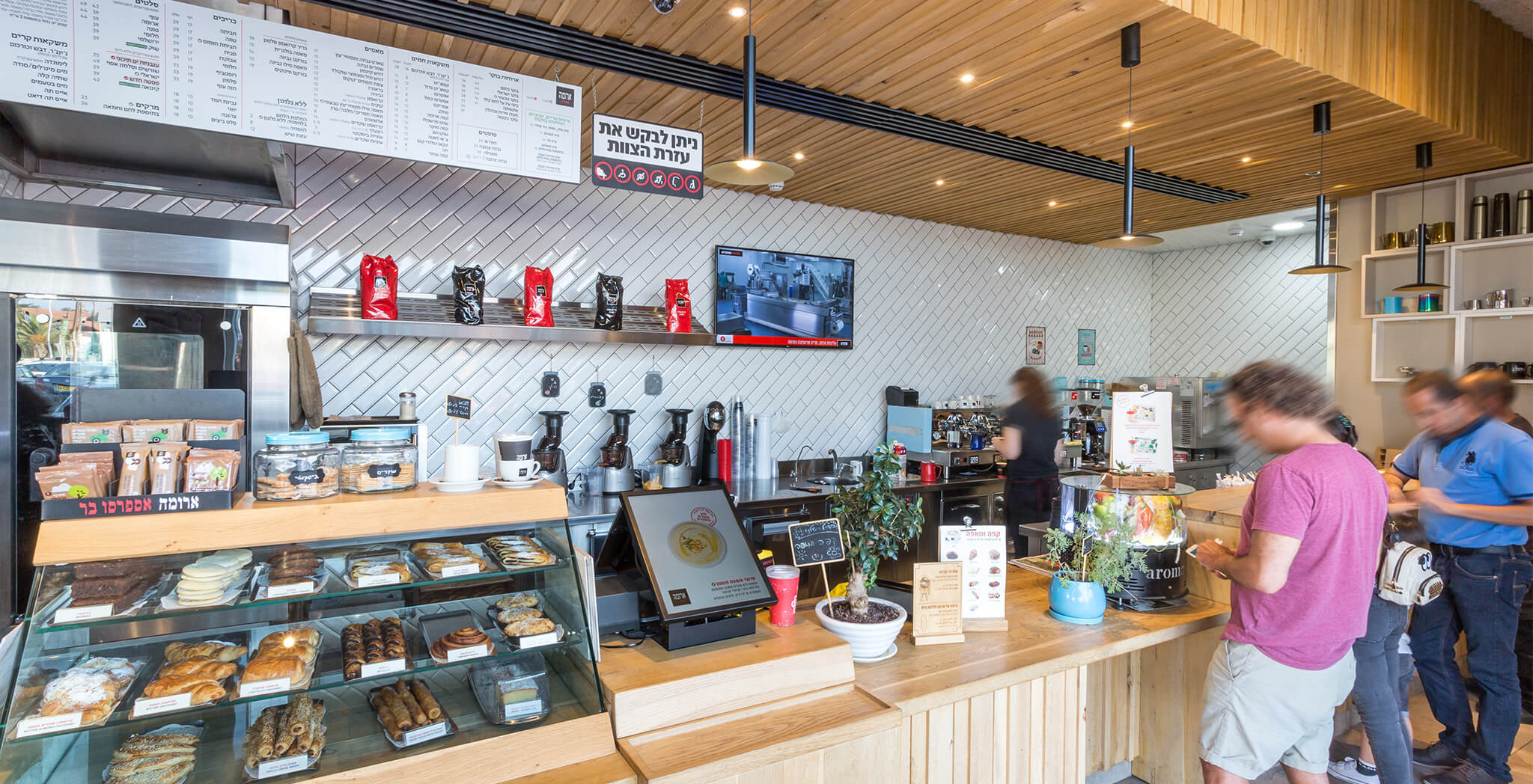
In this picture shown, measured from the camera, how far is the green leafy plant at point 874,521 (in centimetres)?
205

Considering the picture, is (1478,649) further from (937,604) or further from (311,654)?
(311,654)

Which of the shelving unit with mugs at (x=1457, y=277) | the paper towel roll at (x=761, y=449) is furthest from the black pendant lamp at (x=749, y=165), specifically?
the shelving unit with mugs at (x=1457, y=277)

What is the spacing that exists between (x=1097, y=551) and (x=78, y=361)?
350 cm

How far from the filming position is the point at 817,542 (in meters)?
2.08

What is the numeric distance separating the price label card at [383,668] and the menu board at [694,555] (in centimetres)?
56

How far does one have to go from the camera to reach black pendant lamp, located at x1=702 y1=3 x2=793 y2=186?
2262 mm

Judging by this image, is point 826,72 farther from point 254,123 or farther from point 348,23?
point 254,123

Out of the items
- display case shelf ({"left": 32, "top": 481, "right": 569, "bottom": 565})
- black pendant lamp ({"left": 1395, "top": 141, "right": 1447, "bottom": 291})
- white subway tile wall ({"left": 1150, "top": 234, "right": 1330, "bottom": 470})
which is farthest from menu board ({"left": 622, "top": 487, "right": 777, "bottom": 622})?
white subway tile wall ({"left": 1150, "top": 234, "right": 1330, "bottom": 470})

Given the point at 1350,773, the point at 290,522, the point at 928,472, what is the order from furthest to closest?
the point at 928,472 < the point at 1350,773 < the point at 290,522

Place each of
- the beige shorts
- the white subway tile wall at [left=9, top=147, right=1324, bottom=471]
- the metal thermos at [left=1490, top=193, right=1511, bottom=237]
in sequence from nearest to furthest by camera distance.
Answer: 1. the beige shorts
2. the white subway tile wall at [left=9, top=147, right=1324, bottom=471]
3. the metal thermos at [left=1490, top=193, right=1511, bottom=237]

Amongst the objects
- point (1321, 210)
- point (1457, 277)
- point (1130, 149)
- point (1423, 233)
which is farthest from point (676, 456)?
point (1457, 277)

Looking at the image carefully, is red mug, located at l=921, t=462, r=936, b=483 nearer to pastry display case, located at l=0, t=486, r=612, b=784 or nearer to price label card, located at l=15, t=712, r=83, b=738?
pastry display case, located at l=0, t=486, r=612, b=784

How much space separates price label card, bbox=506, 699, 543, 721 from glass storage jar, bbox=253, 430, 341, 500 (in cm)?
60

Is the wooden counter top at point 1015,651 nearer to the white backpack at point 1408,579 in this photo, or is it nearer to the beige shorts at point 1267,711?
the beige shorts at point 1267,711
